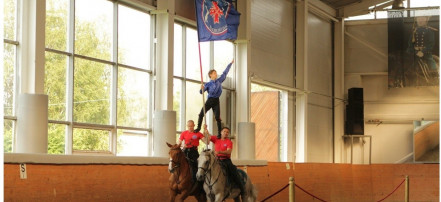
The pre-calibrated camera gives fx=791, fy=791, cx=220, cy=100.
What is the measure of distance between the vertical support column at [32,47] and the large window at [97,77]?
0.80 meters

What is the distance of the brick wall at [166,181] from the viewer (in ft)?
46.8

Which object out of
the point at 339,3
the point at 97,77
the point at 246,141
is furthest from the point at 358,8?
the point at 97,77

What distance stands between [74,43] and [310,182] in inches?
446

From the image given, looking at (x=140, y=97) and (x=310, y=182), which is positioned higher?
(x=140, y=97)

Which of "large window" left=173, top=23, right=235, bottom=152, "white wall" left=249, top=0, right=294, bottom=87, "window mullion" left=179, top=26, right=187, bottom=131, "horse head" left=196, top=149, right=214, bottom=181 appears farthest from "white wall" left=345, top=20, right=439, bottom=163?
"horse head" left=196, top=149, right=214, bottom=181

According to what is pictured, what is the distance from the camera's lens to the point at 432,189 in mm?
32312

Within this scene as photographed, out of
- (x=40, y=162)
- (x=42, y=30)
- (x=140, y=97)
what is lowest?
(x=40, y=162)

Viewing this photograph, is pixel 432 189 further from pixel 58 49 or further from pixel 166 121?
pixel 58 49

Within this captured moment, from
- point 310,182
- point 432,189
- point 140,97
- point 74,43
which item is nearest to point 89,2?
point 74,43

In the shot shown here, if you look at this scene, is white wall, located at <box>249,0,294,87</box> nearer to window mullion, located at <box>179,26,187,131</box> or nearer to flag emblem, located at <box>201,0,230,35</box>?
window mullion, located at <box>179,26,187,131</box>

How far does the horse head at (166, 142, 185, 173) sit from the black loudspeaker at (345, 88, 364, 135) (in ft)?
66.8

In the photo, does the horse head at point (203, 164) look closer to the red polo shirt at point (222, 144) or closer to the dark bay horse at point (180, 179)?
the dark bay horse at point (180, 179)

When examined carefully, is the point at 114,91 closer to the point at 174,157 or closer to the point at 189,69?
the point at 189,69

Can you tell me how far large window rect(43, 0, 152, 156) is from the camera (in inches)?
764
